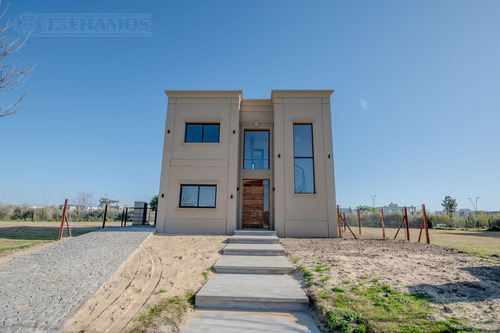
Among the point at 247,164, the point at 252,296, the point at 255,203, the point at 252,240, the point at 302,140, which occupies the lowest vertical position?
the point at 252,296

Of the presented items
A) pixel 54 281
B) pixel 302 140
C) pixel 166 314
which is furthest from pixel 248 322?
pixel 302 140

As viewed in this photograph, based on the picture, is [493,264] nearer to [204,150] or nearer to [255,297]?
[255,297]

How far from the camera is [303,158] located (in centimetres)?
1040

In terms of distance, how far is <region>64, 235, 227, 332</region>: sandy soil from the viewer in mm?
3010

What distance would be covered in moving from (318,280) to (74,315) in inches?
149

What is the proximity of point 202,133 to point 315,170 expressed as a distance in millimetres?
5557

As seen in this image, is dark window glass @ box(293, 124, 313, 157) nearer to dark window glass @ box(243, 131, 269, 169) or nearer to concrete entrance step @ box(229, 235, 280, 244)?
dark window glass @ box(243, 131, 269, 169)

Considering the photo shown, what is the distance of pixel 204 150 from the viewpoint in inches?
410

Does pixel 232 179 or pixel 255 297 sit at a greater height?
pixel 232 179

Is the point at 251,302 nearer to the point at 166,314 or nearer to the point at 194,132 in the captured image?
the point at 166,314

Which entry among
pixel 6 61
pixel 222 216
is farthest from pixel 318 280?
pixel 6 61

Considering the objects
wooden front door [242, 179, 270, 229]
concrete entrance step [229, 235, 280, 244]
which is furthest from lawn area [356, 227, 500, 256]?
concrete entrance step [229, 235, 280, 244]

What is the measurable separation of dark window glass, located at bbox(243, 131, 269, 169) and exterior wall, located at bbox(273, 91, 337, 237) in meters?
0.90

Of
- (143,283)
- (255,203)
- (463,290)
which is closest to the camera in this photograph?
(463,290)
